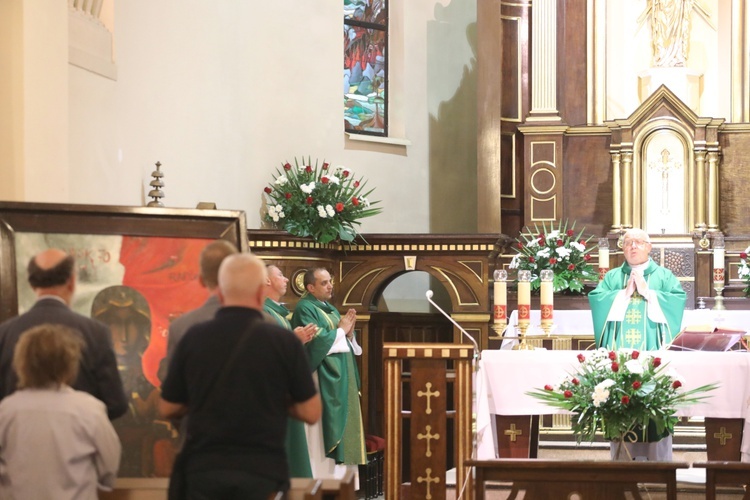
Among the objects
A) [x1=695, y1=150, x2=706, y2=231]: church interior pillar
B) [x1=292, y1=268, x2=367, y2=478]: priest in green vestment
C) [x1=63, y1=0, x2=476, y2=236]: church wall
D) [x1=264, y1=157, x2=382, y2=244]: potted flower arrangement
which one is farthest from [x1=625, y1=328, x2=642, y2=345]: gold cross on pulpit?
[x1=695, y1=150, x2=706, y2=231]: church interior pillar

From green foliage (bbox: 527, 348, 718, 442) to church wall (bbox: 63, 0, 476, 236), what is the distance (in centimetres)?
361

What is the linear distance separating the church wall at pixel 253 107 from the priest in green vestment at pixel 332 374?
1.63m

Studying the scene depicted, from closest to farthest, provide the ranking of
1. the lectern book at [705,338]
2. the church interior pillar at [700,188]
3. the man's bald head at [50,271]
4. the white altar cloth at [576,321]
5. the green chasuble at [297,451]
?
1. the man's bald head at [50,271]
2. the green chasuble at [297,451]
3. the lectern book at [705,338]
4. the white altar cloth at [576,321]
5. the church interior pillar at [700,188]

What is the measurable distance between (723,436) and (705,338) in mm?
729

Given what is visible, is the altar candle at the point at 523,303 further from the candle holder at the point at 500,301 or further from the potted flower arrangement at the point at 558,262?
the potted flower arrangement at the point at 558,262

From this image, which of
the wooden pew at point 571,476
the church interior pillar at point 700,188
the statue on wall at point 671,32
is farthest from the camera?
the statue on wall at point 671,32

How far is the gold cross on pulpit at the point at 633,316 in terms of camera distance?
8273 millimetres

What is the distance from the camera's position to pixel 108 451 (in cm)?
396

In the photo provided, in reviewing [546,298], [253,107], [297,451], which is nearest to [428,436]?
[297,451]

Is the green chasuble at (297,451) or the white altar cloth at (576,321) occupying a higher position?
the white altar cloth at (576,321)

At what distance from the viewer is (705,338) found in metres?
7.74

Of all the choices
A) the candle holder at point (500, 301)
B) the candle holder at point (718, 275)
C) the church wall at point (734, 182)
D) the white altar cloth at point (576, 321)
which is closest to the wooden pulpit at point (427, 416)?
the candle holder at point (500, 301)

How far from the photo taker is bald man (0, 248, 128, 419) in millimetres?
4141

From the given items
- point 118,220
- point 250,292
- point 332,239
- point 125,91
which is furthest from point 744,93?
point 250,292
